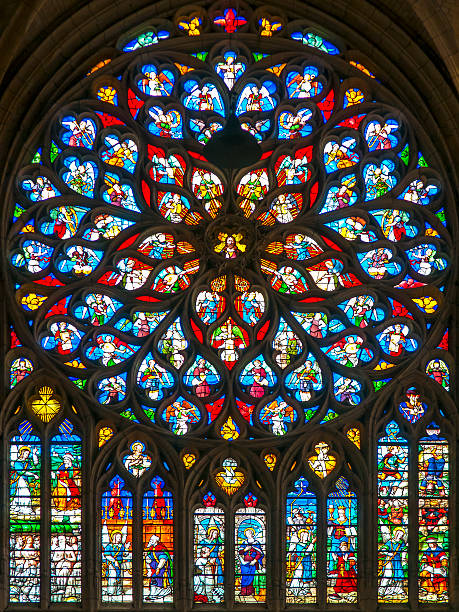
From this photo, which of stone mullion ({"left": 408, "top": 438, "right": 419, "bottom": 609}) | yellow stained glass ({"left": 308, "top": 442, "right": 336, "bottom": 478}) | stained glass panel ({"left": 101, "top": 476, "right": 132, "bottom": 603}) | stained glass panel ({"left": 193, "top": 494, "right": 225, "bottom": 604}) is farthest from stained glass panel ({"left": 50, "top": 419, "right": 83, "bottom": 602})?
stone mullion ({"left": 408, "top": 438, "right": 419, "bottom": 609})

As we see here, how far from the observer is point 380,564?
64.8 ft

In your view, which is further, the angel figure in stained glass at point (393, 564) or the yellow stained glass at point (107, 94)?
the yellow stained glass at point (107, 94)

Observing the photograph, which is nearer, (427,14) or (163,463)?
(427,14)

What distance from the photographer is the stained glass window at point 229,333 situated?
779 inches

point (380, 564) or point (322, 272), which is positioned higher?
point (322, 272)

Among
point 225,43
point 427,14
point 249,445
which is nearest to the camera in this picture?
→ point 427,14

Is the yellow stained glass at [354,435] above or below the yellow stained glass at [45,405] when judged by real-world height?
below

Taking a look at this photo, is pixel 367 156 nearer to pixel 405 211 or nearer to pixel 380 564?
pixel 405 211

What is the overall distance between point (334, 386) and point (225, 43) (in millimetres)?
4380

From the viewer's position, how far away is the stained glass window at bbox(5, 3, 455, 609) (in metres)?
19.8

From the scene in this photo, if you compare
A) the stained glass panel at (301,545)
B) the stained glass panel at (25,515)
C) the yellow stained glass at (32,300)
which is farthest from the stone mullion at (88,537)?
the stained glass panel at (301,545)

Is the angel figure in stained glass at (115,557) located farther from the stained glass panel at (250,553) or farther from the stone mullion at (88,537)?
the stained glass panel at (250,553)

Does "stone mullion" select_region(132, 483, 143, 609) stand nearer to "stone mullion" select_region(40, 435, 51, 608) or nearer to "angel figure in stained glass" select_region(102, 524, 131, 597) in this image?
"angel figure in stained glass" select_region(102, 524, 131, 597)

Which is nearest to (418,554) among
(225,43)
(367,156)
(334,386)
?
(334,386)
